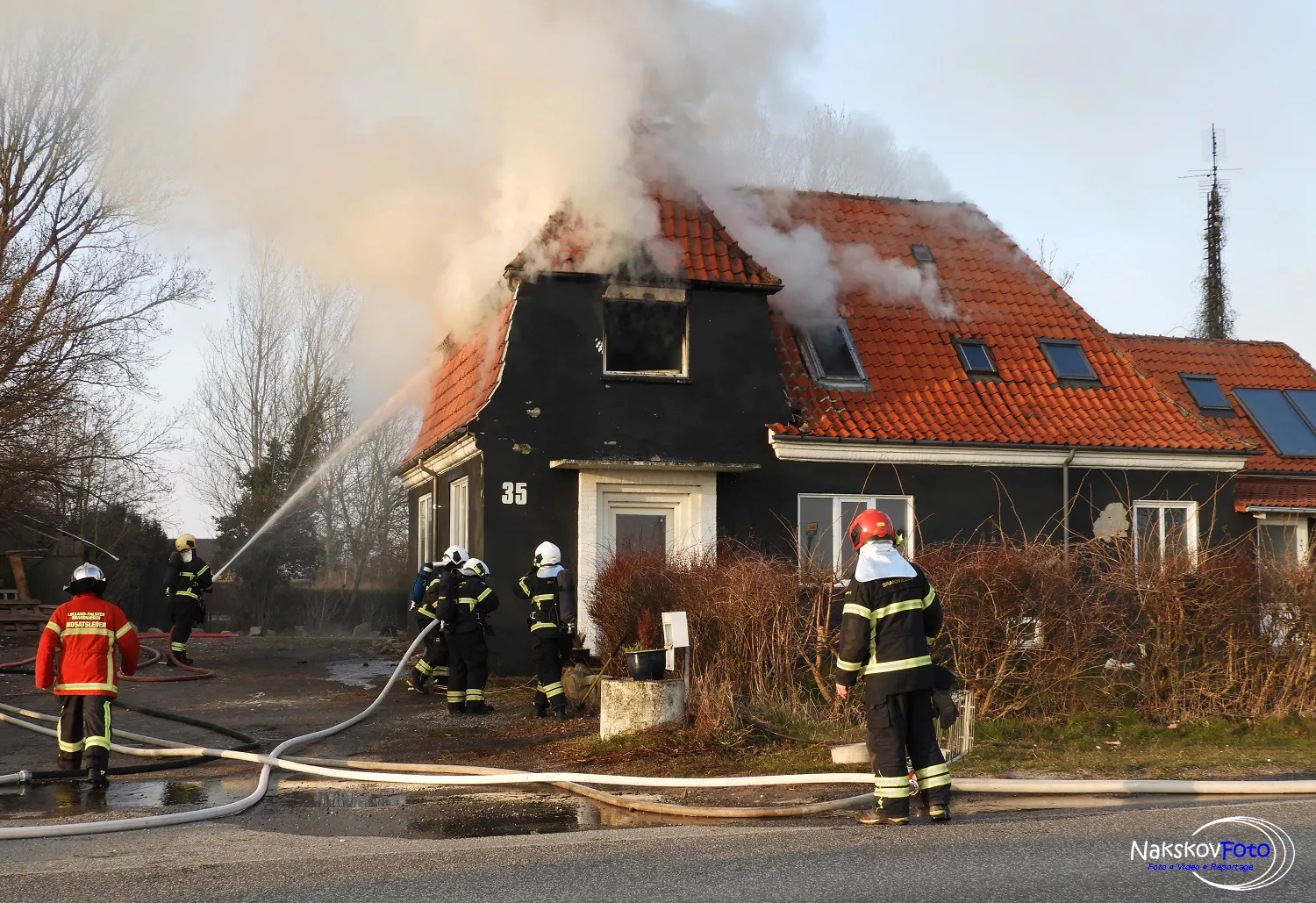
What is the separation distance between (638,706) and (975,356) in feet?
32.9

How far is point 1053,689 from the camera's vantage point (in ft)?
34.9

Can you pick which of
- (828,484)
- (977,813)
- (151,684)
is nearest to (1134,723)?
(977,813)

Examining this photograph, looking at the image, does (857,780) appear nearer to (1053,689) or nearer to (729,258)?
(1053,689)

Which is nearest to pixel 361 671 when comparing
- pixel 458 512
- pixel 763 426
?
pixel 458 512

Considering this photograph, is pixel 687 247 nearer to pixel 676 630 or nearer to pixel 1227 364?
pixel 676 630

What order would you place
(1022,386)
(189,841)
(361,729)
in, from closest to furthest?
(189,841)
(361,729)
(1022,386)

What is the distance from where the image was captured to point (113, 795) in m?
8.75

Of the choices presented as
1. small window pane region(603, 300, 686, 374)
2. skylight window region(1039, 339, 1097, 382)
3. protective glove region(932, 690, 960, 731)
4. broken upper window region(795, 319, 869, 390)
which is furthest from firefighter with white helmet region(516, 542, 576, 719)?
skylight window region(1039, 339, 1097, 382)

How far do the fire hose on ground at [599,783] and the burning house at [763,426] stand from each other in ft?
18.9

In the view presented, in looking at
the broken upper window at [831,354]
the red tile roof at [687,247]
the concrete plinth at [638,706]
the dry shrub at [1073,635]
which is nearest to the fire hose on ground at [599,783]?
the concrete plinth at [638,706]

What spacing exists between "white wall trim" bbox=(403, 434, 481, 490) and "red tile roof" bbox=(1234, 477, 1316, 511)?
11792 millimetres

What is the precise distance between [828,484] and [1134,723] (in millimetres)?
6293

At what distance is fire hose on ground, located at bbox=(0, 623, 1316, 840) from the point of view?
7.40 meters

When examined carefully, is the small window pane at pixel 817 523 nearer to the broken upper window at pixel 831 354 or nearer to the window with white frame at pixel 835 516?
the window with white frame at pixel 835 516
